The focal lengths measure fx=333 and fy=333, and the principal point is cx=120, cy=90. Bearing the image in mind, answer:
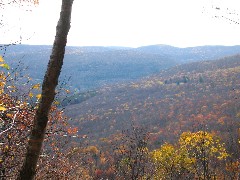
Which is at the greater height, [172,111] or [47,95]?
[47,95]

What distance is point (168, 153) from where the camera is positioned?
126 ft

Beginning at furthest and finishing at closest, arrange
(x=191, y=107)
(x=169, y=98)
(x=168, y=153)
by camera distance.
→ (x=169, y=98), (x=191, y=107), (x=168, y=153)

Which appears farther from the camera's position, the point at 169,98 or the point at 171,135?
the point at 169,98

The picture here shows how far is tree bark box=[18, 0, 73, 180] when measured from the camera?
4.43m

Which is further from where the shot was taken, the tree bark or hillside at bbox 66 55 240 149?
hillside at bbox 66 55 240 149

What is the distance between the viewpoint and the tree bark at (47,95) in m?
4.43

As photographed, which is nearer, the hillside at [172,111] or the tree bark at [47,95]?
the tree bark at [47,95]

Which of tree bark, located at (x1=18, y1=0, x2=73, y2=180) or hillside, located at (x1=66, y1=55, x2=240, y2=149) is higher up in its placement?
tree bark, located at (x1=18, y1=0, x2=73, y2=180)

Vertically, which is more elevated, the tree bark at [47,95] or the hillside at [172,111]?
the tree bark at [47,95]

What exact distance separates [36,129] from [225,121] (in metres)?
114

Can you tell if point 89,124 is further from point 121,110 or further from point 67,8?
point 67,8

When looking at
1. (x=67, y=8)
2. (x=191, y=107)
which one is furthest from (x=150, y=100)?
(x=67, y=8)

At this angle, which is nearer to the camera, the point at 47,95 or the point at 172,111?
the point at 47,95

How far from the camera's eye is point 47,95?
15.0 ft
